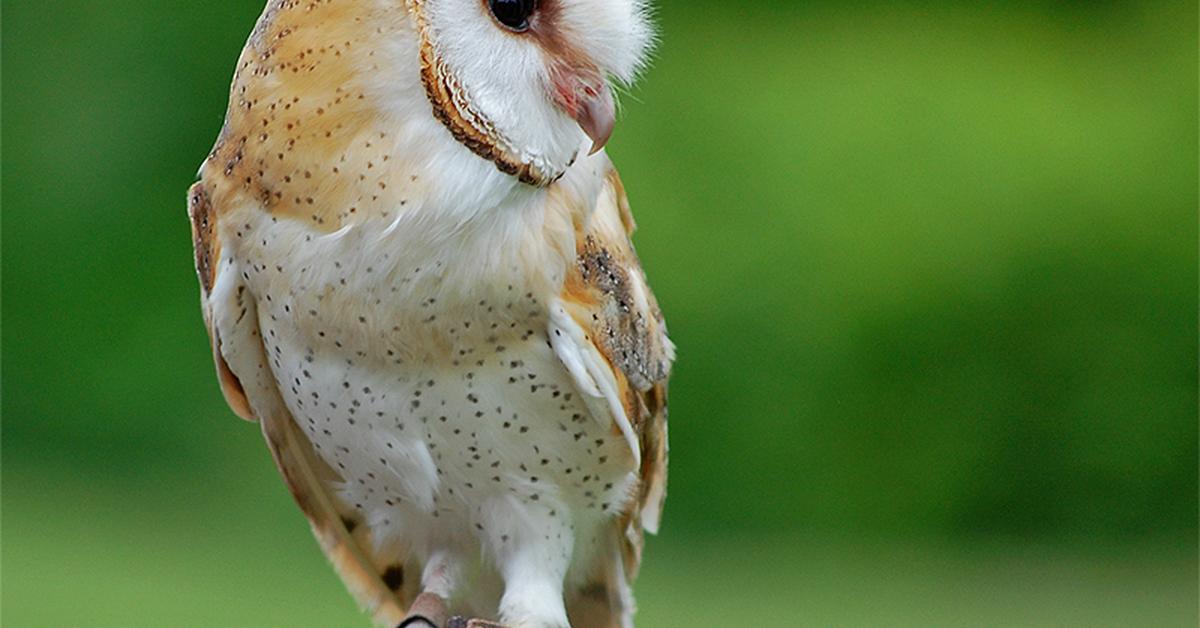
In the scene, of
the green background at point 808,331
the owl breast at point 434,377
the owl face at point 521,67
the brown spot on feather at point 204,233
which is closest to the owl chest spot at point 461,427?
the owl breast at point 434,377

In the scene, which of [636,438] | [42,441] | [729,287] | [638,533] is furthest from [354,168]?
[42,441]

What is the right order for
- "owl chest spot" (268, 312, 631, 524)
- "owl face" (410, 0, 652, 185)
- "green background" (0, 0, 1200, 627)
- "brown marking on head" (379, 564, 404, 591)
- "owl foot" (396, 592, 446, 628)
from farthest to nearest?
"green background" (0, 0, 1200, 627)
"brown marking on head" (379, 564, 404, 591)
"owl foot" (396, 592, 446, 628)
"owl chest spot" (268, 312, 631, 524)
"owl face" (410, 0, 652, 185)

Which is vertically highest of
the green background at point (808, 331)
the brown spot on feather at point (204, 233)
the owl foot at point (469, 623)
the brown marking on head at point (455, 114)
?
the brown marking on head at point (455, 114)

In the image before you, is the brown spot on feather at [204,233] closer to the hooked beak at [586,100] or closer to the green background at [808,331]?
the hooked beak at [586,100]

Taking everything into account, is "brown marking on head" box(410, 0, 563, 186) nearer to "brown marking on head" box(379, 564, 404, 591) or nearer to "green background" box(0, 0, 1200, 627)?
"brown marking on head" box(379, 564, 404, 591)

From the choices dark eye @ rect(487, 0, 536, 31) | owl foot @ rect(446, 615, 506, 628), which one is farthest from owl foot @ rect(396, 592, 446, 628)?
dark eye @ rect(487, 0, 536, 31)

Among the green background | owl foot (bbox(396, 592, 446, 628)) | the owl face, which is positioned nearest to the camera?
the owl face

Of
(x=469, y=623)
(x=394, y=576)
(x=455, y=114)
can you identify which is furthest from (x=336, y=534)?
(x=455, y=114)

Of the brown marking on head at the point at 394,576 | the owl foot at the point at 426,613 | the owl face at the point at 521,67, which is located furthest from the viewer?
the brown marking on head at the point at 394,576
